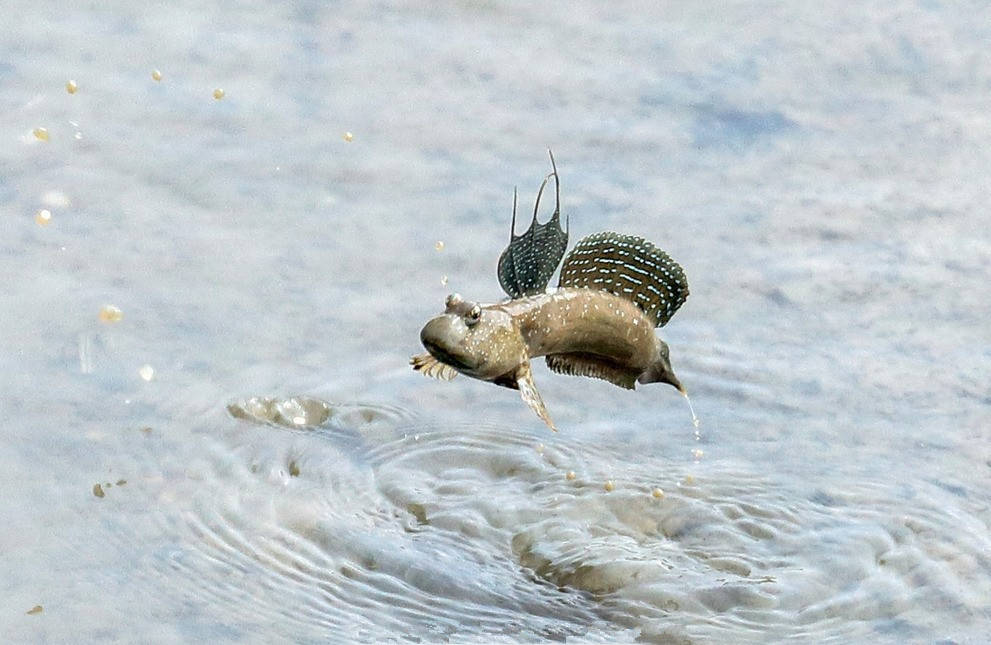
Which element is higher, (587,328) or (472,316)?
(587,328)

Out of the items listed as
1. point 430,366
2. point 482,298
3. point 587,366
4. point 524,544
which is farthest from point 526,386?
point 482,298

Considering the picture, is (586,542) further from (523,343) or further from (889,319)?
(889,319)

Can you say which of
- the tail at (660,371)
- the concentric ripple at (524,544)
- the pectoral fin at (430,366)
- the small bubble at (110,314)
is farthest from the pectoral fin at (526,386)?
the small bubble at (110,314)

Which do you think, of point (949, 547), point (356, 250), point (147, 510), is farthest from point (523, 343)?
point (356, 250)

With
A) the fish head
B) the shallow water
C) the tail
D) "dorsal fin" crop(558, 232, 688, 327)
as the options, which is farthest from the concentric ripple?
the fish head

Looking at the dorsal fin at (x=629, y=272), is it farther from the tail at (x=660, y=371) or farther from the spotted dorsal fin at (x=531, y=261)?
the spotted dorsal fin at (x=531, y=261)

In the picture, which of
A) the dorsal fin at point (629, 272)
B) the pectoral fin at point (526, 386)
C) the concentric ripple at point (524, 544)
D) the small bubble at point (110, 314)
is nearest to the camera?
the pectoral fin at point (526, 386)

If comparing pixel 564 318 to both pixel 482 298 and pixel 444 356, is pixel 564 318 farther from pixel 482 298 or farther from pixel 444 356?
pixel 482 298
